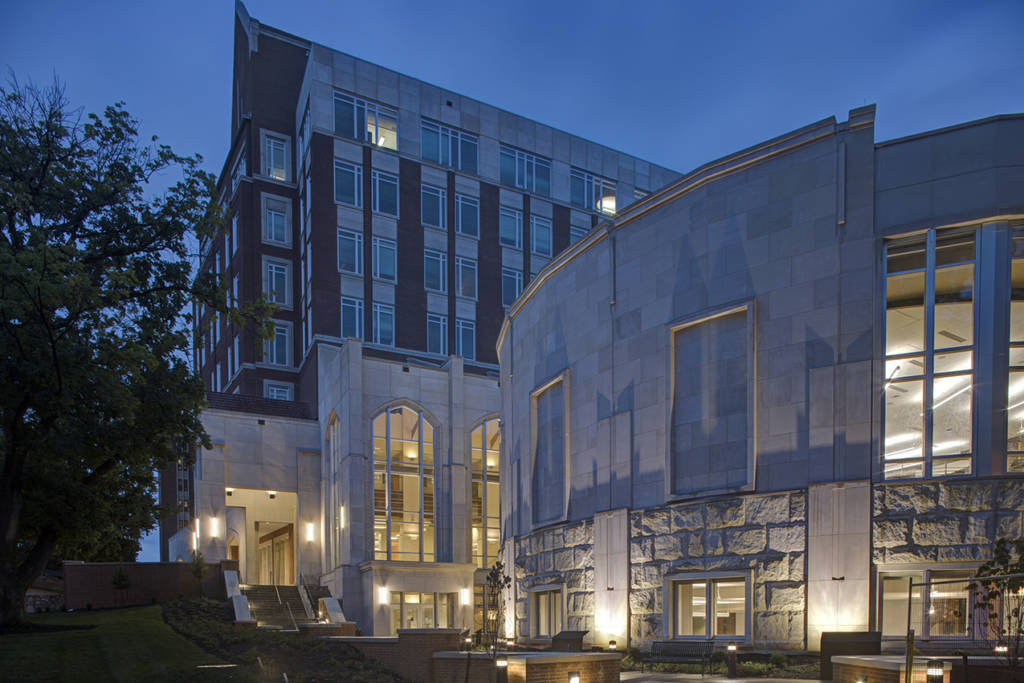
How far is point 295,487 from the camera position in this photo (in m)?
44.8

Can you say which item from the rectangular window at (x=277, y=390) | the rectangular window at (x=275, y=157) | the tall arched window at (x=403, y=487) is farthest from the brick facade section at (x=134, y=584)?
the rectangular window at (x=275, y=157)

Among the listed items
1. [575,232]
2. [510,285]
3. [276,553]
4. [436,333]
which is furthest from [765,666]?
[276,553]

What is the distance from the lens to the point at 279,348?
51750 mm

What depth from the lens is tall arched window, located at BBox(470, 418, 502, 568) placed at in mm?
43438

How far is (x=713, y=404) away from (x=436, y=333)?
32773mm

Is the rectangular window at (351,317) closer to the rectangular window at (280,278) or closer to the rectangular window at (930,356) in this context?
the rectangular window at (280,278)

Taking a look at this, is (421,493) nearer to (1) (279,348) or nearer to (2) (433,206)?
(1) (279,348)

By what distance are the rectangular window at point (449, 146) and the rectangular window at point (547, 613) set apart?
34.8 m

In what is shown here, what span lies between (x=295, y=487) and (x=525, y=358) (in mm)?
20305

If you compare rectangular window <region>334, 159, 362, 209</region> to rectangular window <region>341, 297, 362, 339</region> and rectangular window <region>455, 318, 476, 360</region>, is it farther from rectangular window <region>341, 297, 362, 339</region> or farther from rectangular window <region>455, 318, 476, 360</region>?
rectangular window <region>455, 318, 476, 360</region>

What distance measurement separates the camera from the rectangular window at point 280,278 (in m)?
52.1

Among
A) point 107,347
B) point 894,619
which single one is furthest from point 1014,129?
point 107,347

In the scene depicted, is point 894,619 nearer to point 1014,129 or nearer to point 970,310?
point 970,310

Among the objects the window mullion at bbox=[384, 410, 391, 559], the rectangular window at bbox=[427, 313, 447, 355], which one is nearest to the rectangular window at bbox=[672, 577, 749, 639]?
the window mullion at bbox=[384, 410, 391, 559]
